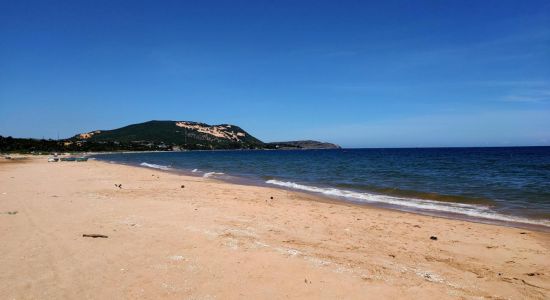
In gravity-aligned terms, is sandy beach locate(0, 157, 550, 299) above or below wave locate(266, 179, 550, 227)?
above

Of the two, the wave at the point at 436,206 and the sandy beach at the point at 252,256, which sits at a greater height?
the sandy beach at the point at 252,256

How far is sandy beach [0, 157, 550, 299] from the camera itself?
5.22 m

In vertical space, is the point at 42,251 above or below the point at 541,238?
above

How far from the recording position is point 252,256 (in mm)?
6656

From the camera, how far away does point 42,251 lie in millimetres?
6578

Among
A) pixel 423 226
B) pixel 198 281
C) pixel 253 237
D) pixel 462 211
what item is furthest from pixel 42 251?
pixel 462 211

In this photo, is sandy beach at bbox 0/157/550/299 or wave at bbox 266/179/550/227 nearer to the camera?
sandy beach at bbox 0/157/550/299

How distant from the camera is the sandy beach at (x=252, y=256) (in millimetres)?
5223

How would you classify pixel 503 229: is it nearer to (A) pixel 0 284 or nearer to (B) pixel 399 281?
(B) pixel 399 281

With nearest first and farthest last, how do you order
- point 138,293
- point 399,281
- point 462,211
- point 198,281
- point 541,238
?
point 138,293
point 198,281
point 399,281
point 541,238
point 462,211

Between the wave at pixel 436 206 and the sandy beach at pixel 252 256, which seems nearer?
the sandy beach at pixel 252 256

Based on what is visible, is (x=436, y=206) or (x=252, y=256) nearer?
(x=252, y=256)

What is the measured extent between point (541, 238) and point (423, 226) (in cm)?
293

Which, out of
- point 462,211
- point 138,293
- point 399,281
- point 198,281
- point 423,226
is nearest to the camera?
point 138,293
